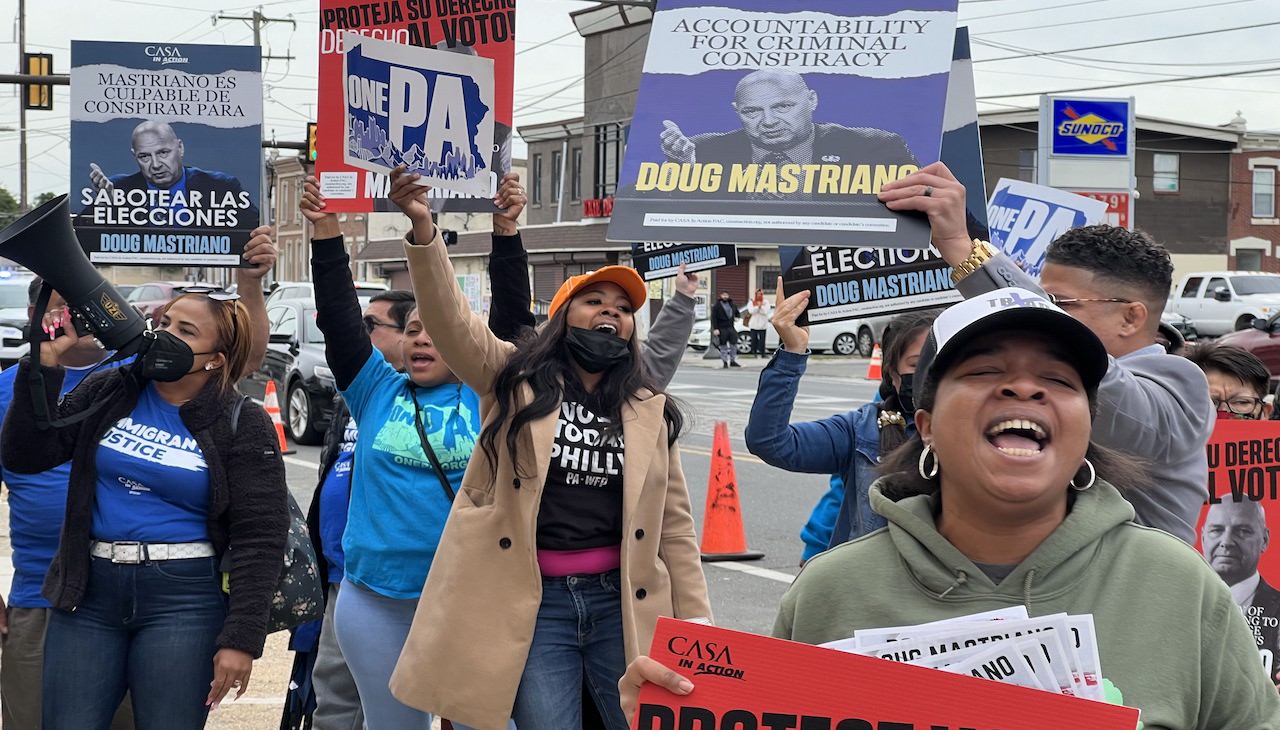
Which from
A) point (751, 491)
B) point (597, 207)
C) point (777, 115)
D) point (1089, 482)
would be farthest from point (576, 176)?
point (1089, 482)

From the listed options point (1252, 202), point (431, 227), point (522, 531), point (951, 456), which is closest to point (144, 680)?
point (522, 531)

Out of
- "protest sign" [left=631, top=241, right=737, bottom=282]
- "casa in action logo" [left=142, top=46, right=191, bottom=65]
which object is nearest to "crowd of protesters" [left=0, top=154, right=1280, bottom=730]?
"casa in action logo" [left=142, top=46, right=191, bottom=65]

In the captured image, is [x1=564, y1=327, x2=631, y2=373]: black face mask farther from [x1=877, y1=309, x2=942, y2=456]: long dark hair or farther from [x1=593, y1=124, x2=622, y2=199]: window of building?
[x1=593, y1=124, x2=622, y2=199]: window of building

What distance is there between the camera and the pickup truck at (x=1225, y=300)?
31672 mm

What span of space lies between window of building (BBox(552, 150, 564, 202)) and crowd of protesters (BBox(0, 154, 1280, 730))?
51929 millimetres

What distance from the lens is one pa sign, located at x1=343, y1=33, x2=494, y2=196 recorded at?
3.86 meters

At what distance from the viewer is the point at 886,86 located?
3.28 meters

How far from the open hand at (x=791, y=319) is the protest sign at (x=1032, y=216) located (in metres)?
1.78

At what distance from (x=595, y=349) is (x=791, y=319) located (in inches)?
26.1

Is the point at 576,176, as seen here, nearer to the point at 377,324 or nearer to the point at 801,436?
the point at 377,324

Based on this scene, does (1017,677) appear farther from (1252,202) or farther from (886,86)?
(1252,202)

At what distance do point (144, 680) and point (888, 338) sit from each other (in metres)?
2.40

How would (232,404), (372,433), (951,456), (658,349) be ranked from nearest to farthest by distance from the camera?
1. (951,456)
2. (232,404)
3. (372,433)
4. (658,349)

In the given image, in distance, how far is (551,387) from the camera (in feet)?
13.9
